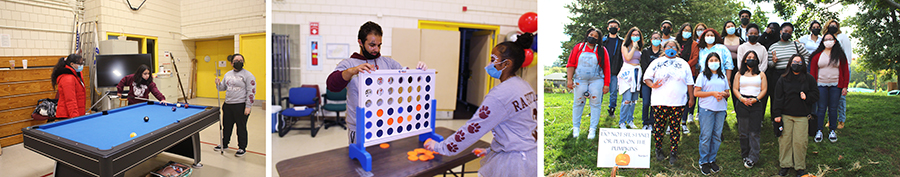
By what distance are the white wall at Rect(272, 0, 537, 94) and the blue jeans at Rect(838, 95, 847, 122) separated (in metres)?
2.83

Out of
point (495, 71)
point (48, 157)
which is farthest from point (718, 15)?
point (48, 157)

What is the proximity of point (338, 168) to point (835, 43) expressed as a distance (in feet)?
11.2

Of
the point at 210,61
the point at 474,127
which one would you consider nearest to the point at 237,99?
the point at 210,61

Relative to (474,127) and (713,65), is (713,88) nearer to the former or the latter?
(713,65)

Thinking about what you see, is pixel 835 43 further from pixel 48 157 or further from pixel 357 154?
pixel 48 157

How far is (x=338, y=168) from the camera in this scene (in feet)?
5.78

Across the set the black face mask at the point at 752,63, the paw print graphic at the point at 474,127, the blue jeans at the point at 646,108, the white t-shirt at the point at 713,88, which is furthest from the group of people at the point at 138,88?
the black face mask at the point at 752,63

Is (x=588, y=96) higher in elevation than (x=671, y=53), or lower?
lower

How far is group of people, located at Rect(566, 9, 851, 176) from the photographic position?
262 centimetres

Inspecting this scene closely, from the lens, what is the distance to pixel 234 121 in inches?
99.9

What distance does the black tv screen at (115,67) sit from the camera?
6.61 feet

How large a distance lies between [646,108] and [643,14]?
2.30ft

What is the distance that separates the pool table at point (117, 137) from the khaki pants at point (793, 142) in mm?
4004

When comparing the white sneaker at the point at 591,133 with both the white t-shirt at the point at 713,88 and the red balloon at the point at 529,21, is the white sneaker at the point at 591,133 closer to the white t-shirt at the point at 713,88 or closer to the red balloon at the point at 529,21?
the white t-shirt at the point at 713,88
